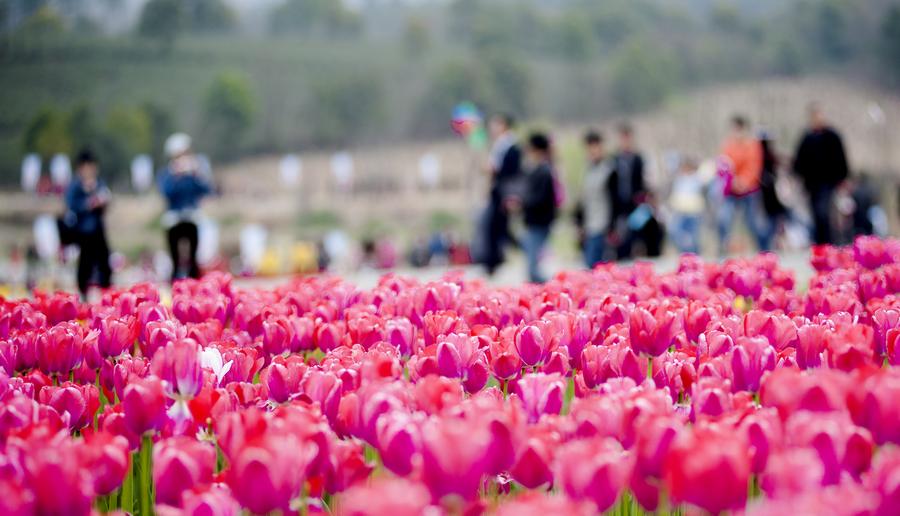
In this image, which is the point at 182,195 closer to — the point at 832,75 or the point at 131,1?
the point at 832,75

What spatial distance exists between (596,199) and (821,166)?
262 centimetres

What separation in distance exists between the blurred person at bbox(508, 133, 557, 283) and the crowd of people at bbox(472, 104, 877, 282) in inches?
0.4

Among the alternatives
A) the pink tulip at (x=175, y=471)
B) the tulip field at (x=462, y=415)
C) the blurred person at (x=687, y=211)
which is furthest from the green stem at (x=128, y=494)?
the blurred person at (x=687, y=211)

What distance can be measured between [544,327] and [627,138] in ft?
31.3

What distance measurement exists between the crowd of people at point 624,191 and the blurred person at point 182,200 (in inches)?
125

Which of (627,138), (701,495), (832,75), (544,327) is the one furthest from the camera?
(832,75)

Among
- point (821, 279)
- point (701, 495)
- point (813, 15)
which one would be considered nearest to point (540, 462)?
point (701, 495)

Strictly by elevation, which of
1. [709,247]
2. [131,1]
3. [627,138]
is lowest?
[709,247]

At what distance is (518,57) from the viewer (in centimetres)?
10100

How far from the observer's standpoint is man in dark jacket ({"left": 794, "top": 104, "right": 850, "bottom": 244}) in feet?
36.0

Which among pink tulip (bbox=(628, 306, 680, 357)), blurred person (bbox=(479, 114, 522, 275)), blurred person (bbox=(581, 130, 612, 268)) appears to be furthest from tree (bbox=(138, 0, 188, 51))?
pink tulip (bbox=(628, 306, 680, 357))

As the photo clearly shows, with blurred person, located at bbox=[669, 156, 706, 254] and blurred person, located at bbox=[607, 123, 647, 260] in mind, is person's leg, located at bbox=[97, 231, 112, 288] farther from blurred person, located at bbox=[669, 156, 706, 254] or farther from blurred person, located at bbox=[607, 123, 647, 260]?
blurred person, located at bbox=[669, 156, 706, 254]

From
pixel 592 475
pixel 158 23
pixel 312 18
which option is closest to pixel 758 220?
pixel 592 475

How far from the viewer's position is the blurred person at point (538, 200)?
10141mm
